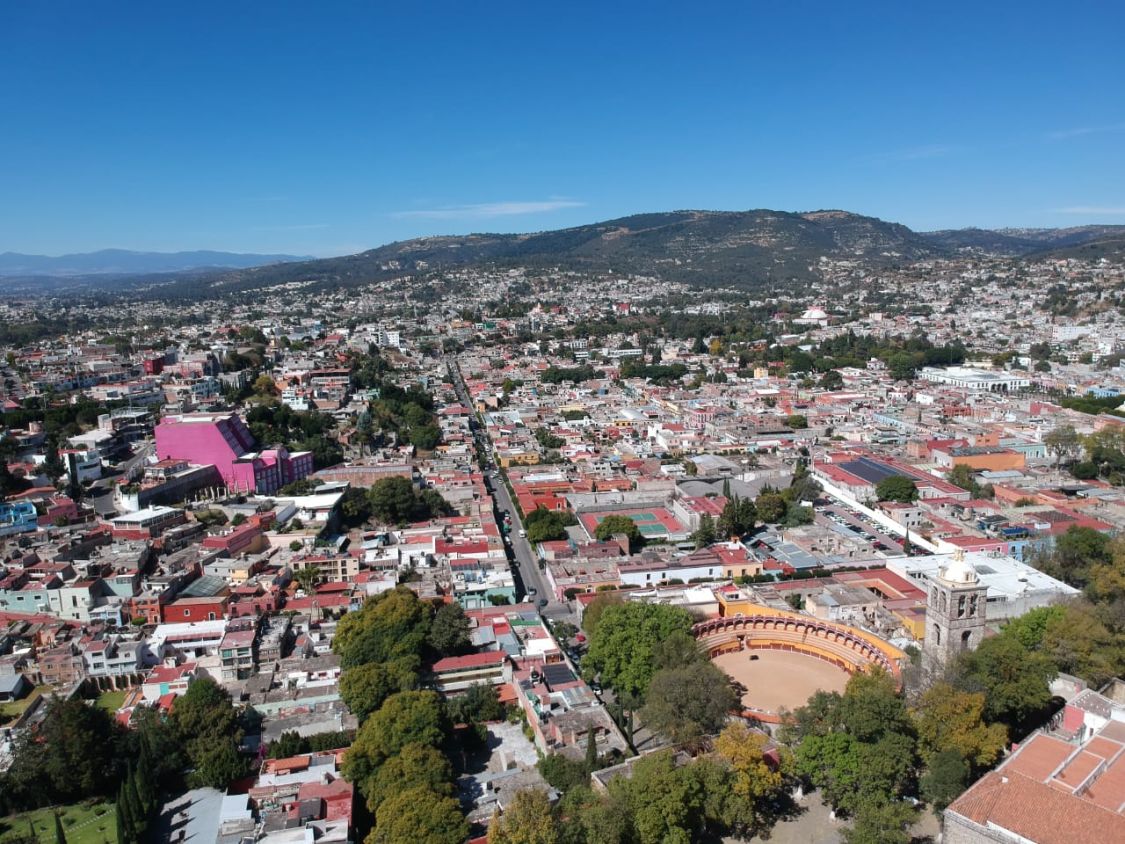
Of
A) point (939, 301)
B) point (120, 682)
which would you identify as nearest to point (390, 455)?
point (120, 682)

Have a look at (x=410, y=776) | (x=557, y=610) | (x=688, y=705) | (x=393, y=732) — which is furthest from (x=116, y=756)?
(x=557, y=610)

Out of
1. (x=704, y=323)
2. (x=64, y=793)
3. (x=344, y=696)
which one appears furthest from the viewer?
(x=704, y=323)

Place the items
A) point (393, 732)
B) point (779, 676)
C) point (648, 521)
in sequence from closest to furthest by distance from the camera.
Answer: point (393, 732), point (779, 676), point (648, 521)

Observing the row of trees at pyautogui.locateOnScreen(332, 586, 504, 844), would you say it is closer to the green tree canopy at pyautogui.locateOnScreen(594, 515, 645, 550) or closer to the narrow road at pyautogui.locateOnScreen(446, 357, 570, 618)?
the narrow road at pyautogui.locateOnScreen(446, 357, 570, 618)

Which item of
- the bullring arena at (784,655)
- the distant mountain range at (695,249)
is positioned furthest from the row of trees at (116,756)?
the distant mountain range at (695,249)

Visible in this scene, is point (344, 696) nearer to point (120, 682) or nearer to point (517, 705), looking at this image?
point (517, 705)

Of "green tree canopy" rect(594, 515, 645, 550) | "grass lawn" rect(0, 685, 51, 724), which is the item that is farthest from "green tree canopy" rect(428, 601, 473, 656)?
"grass lawn" rect(0, 685, 51, 724)

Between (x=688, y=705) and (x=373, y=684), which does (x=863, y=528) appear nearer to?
(x=688, y=705)
